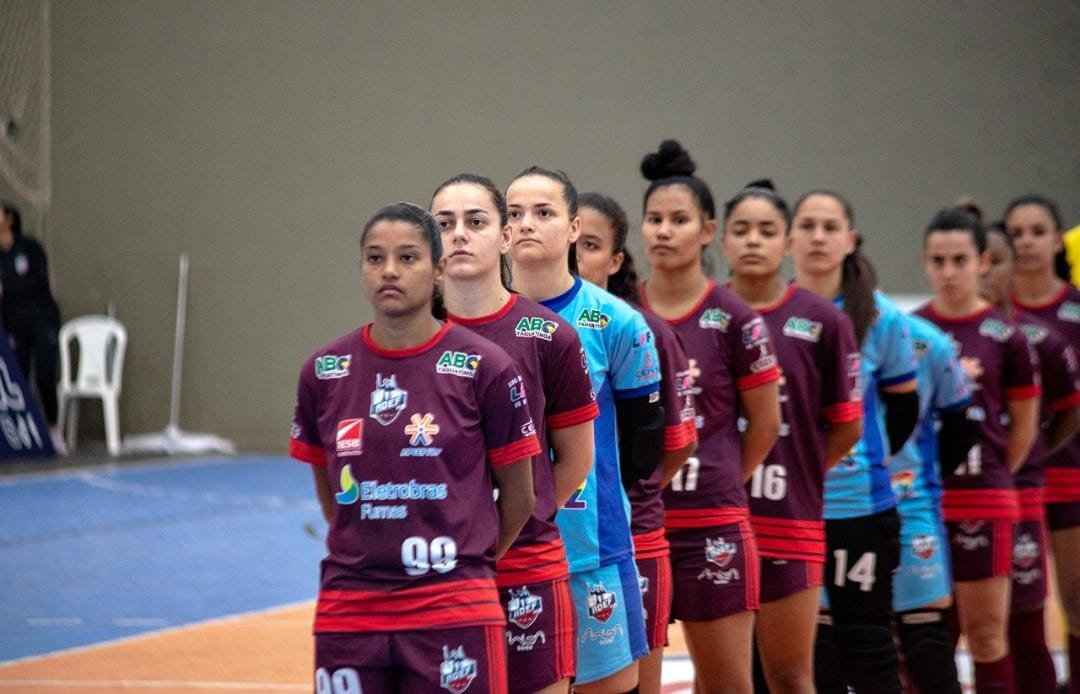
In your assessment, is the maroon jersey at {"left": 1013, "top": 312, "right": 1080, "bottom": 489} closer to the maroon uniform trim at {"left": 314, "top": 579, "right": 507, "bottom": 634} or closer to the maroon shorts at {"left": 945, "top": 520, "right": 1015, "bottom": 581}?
the maroon shorts at {"left": 945, "top": 520, "right": 1015, "bottom": 581}

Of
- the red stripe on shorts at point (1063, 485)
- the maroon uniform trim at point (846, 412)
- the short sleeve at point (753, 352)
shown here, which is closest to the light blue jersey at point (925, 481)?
the maroon uniform trim at point (846, 412)

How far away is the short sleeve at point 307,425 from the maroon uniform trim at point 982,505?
3.23 m

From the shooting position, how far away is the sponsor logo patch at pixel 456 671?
10.6 ft

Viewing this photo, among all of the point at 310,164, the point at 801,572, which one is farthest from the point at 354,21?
the point at 801,572

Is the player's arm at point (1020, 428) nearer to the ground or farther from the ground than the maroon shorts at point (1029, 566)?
farther from the ground

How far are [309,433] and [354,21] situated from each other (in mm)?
11388

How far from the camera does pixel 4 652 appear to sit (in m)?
6.97

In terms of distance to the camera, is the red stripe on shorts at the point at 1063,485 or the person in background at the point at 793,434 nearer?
the person in background at the point at 793,434

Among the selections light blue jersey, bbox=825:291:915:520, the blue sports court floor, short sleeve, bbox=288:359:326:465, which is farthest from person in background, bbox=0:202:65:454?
short sleeve, bbox=288:359:326:465

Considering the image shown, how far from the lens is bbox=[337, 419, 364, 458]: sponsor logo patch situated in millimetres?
3301

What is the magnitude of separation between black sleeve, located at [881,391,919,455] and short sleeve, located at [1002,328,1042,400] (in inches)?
31.7

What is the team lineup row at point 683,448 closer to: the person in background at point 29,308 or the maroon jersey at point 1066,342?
the maroon jersey at point 1066,342

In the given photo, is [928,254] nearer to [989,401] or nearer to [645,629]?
[989,401]

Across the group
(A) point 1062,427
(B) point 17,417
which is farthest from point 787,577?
(B) point 17,417
